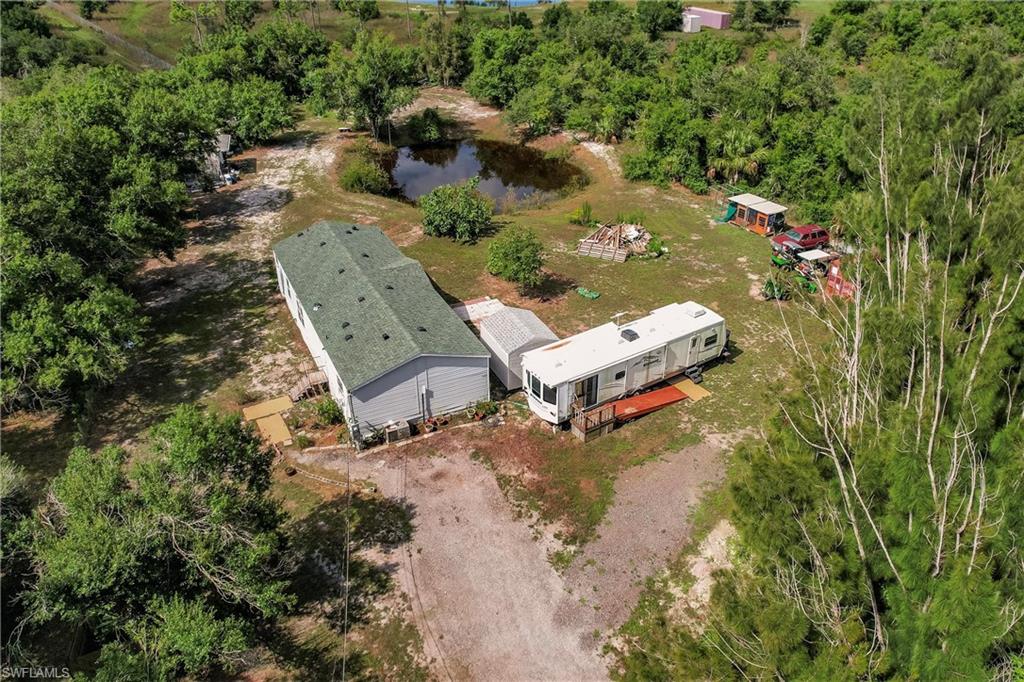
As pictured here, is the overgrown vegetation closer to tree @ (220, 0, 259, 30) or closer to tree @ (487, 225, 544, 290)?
tree @ (487, 225, 544, 290)

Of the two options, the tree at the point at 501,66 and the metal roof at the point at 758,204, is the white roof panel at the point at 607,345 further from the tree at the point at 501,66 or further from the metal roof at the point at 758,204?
the tree at the point at 501,66

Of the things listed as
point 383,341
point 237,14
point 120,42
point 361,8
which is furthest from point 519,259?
point 361,8

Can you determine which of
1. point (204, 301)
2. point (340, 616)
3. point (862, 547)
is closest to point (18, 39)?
point (204, 301)

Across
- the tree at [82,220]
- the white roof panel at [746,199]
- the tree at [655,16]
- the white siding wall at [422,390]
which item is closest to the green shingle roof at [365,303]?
the white siding wall at [422,390]

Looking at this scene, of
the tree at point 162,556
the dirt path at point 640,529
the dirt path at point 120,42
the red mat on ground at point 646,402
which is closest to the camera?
the tree at point 162,556

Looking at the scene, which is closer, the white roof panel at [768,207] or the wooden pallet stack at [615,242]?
the wooden pallet stack at [615,242]

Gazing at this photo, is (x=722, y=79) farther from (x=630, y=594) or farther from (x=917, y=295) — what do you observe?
(x=630, y=594)
